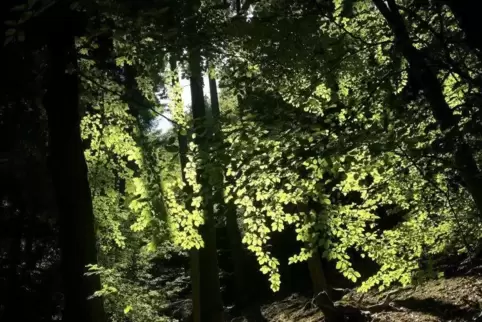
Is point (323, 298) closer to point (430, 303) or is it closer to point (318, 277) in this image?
point (318, 277)

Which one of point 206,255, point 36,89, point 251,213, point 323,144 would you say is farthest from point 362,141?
point 206,255

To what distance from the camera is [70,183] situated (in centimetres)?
386

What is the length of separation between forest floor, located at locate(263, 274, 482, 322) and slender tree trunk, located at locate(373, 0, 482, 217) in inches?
184

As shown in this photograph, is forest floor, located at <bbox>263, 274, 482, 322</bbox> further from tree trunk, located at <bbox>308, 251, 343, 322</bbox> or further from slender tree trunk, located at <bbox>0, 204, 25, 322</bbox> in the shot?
slender tree trunk, located at <bbox>0, 204, 25, 322</bbox>

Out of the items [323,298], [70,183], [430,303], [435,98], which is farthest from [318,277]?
[435,98]

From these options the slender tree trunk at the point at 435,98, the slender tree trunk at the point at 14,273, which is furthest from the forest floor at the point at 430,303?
the slender tree trunk at the point at 14,273

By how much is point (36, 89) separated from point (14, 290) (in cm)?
331

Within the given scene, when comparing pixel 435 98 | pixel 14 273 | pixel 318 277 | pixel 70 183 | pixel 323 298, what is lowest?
pixel 323 298

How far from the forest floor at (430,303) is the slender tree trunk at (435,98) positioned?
468 centimetres

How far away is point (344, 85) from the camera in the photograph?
3662 mm

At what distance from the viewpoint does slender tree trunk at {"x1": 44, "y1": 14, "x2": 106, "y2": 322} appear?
3795mm

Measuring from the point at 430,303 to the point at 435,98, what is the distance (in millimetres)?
7184

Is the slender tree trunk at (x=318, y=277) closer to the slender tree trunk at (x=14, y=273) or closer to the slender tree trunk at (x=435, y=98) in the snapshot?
the slender tree trunk at (x=14, y=273)

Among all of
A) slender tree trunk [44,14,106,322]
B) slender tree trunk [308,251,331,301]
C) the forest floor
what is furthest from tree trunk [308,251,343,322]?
slender tree trunk [44,14,106,322]
